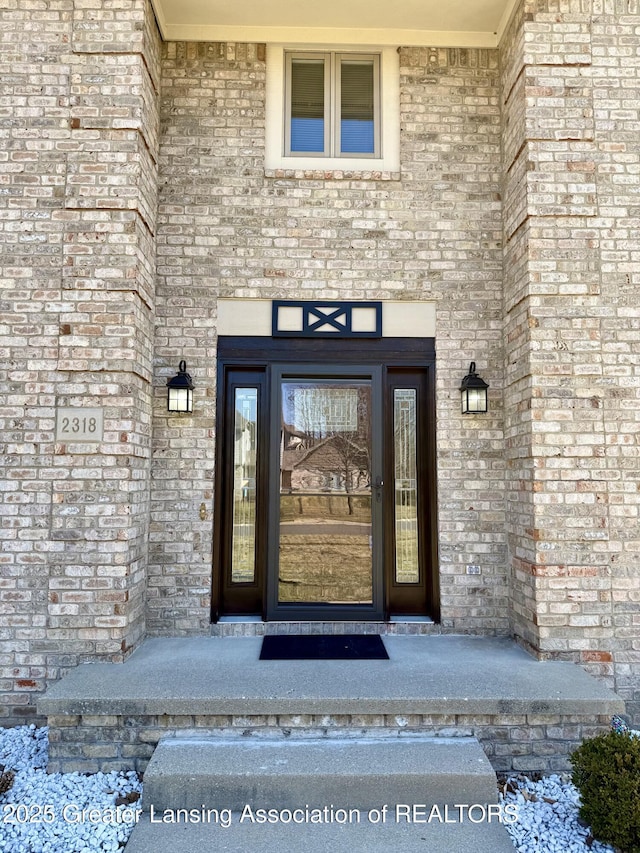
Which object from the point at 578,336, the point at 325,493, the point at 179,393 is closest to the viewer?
the point at 578,336

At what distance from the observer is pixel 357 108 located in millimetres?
4305

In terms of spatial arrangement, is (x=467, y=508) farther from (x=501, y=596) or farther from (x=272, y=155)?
(x=272, y=155)

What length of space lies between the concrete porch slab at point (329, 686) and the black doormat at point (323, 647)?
0.09 meters

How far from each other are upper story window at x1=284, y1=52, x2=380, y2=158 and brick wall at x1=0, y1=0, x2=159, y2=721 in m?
1.17

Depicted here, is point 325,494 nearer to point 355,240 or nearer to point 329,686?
point 329,686

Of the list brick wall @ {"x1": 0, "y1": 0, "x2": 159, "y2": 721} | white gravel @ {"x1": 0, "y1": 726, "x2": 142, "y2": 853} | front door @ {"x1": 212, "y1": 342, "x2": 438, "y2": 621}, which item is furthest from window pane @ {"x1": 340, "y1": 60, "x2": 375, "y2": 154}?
white gravel @ {"x1": 0, "y1": 726, "x2": 142, "y2": 853}

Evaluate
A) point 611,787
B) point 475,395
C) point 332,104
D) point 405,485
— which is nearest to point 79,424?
point 405,485

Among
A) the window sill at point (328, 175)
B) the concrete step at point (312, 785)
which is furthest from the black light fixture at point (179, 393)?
the concrete step at point (312, 785)

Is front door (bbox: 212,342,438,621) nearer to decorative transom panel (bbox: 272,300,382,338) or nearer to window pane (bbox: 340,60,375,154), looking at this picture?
decorative transom panel (bbox: 272,300,382,338)

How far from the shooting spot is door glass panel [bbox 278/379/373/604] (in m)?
4.07

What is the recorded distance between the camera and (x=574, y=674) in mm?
3270

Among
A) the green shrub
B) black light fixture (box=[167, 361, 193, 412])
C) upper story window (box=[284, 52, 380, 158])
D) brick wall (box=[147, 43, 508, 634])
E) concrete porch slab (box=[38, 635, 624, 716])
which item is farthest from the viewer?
upper story window (box=[284, 52, 380, 158])

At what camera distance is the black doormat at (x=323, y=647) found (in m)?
3.54

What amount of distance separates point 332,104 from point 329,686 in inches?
168
